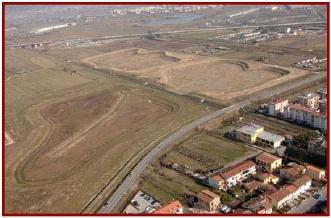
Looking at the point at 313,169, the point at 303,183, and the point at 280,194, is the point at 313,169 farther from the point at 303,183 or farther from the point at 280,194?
the point at 280,194

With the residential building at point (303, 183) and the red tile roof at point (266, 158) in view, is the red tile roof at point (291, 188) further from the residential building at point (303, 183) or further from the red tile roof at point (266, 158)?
the red tile roof at point (266, 158)

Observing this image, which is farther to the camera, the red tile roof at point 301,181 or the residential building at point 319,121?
the residential building at point 319,121

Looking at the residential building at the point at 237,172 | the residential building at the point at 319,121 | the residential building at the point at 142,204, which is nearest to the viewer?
the residential building at the point at 142,204

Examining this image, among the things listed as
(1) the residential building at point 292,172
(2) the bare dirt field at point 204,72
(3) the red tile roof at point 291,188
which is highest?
(2) the bare dirt field at point 204,72

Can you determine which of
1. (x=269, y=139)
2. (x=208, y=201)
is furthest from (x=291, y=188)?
(x=269, y=139)

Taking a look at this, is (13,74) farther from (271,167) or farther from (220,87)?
(271,167)

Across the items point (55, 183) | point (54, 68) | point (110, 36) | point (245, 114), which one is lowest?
point (55, 183)

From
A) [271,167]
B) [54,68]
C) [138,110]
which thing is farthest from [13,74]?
[271,167]

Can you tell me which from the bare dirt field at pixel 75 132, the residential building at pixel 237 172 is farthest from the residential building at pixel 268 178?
the bare dirt field at pixel 75 132
